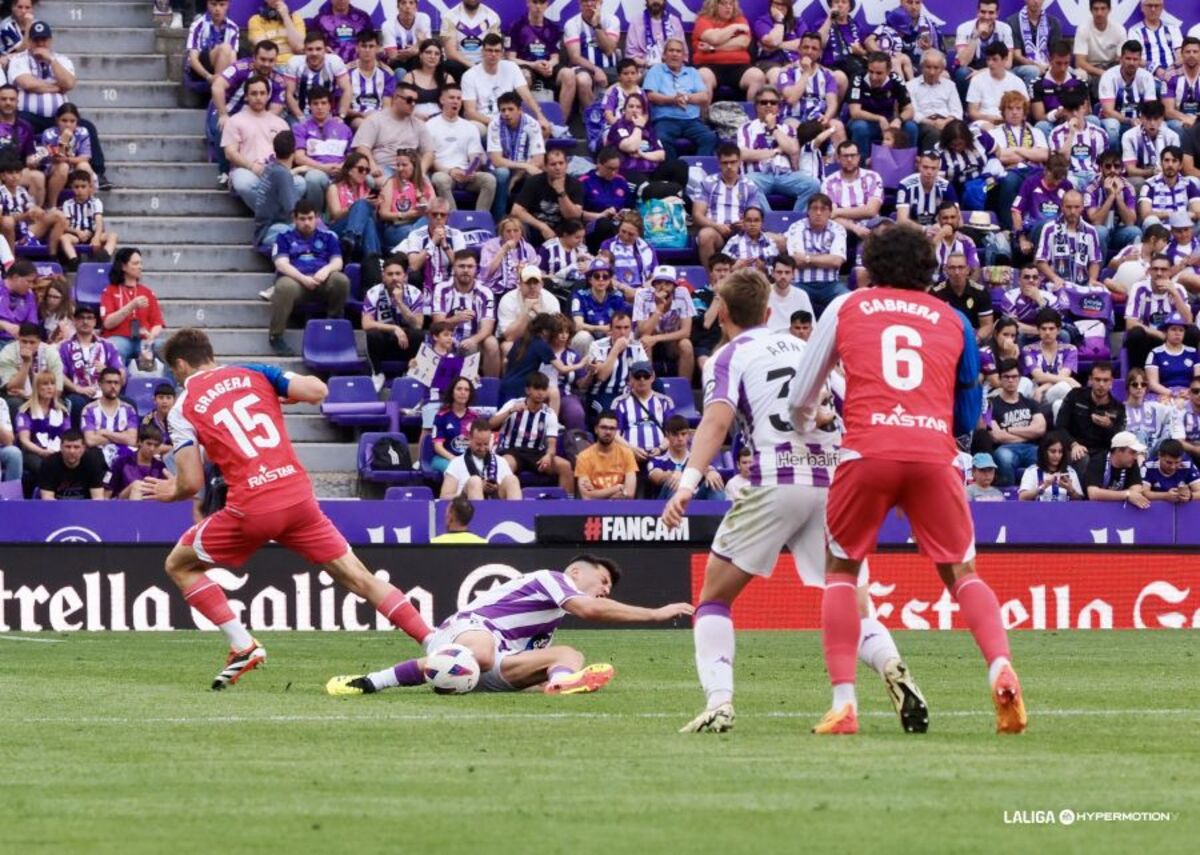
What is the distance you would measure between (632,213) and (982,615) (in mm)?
15619

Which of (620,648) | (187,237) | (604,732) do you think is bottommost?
(620,648)

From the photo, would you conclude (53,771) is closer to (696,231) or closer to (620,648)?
(620,648)

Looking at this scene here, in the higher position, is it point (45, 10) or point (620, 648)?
point (45, 10)

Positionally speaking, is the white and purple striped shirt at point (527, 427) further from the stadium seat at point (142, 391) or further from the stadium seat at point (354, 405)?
the stadium seat at point (142, 391)

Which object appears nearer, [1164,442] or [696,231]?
[1164,442]

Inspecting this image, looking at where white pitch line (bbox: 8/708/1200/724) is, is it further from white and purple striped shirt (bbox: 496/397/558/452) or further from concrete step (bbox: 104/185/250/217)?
concrete step (bbox: 104/185/250/217)

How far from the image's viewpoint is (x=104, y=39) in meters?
27.6

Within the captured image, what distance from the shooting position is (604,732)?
401 inches

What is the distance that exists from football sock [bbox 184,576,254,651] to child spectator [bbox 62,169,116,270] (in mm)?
11662

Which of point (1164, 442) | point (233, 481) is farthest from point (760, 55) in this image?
point (233, 481)

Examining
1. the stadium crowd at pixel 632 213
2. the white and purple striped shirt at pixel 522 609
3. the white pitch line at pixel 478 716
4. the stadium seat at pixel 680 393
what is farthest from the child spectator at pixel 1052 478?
the white pitch line at pixel 478 716

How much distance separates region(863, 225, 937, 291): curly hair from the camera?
379 inches

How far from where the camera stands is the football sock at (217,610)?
43.7 feet

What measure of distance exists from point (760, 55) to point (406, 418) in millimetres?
7680
